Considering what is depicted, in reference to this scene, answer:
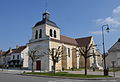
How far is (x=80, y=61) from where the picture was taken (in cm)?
5828

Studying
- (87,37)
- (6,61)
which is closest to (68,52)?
(87,37)

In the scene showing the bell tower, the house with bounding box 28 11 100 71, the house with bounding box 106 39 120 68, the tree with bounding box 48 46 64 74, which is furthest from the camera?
the house with bounding box 106 39 120 68

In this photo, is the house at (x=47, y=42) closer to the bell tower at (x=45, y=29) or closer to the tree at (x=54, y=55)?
the bell tower at (x=45, y=29)

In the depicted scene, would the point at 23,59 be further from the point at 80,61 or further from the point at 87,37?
the point at 87,37

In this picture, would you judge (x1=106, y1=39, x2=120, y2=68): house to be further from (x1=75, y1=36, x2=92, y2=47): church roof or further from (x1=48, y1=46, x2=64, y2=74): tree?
(x1=48, y1=46, x2=64, y2=74): tree

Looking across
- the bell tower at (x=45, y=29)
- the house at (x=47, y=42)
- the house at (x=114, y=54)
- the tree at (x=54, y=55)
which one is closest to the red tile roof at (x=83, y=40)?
the house at (x=47, y=42)

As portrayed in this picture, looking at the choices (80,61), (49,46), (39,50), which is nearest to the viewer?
(49,46)

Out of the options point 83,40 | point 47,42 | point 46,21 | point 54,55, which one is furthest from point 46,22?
point 83,40

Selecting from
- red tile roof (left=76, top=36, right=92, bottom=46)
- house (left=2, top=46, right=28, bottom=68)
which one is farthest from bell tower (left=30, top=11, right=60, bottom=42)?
house (left=2, top=46, right=28, bottom=68)

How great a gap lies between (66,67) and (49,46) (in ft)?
31.4

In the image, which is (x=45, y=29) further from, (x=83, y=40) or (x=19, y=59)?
(x=19, y=59)

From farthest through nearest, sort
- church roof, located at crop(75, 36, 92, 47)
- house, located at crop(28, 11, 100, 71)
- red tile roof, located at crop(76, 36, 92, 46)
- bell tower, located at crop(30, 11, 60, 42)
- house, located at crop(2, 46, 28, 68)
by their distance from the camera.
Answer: house, located at crop(2, 46, 28, 68) < church roof, located at crop(75, 36, 92, 47) < red tile roof, located at crop(76, 36, 92, 46) < bell tower, located at crop(30, 11, 60, 42) < house, located at crop(28, 11, 100, 71)

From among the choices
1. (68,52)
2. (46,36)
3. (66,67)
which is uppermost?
(46,36)

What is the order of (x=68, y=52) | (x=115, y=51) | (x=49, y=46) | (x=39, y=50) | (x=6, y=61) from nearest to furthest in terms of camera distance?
(x=49, y=46)
(x=39, y=50)
(x=68, y=52)
(x=115, y=51)
(x=6, y=61)
